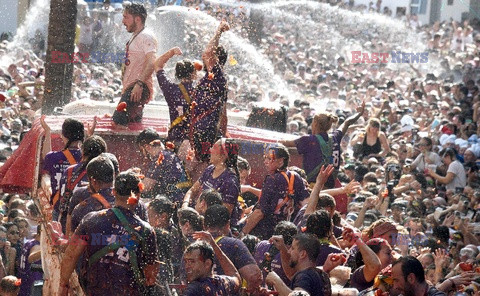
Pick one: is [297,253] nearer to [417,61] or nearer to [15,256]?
[15,256]

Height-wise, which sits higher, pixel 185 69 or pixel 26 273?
pixel 185 69

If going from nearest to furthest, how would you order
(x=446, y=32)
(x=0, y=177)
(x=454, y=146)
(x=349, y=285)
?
(x=349, y=285), (x=0, y=177), (x=454, y=146), (x=446, y=32)

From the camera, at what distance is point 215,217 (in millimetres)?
7980

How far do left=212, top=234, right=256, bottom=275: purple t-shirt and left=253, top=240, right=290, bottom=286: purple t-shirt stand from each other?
22 centimetres

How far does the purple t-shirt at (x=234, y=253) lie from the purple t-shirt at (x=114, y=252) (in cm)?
71

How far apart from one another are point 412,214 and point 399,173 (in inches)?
88.7

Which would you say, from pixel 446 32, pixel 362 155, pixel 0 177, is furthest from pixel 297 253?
pixel 446 32

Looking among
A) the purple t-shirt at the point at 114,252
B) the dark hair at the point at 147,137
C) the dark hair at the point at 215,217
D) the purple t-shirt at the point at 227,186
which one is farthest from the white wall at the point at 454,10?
the purple t-shirt at the point at 114,252

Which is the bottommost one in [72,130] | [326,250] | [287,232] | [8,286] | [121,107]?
[8,286]

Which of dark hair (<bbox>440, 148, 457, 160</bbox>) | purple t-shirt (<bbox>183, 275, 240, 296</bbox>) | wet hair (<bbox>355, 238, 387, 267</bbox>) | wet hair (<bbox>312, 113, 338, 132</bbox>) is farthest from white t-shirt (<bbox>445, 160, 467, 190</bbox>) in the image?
purple t-shirt (<bbox>183, 275, 240, 296</bbox>)

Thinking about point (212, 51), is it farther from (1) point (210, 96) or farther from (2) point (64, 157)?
(2) point (64, 157)

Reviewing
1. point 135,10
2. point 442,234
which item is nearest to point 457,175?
point 442,234

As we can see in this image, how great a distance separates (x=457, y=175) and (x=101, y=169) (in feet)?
29.6

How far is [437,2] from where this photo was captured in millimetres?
36062
